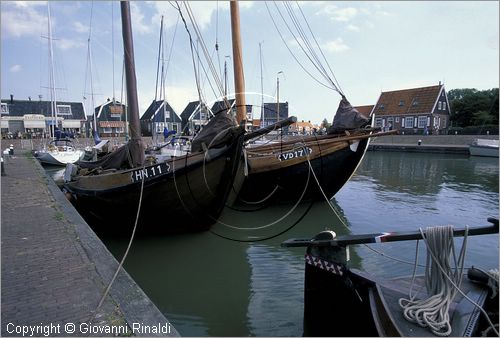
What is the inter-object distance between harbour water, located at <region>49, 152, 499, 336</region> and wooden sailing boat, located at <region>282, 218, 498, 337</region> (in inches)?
29.3

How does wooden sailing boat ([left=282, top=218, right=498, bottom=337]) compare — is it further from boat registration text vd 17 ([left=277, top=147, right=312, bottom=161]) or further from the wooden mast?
the wooden mast

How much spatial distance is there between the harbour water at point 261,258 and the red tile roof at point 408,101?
3906 centimetres

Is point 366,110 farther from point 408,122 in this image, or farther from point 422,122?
point 422,122

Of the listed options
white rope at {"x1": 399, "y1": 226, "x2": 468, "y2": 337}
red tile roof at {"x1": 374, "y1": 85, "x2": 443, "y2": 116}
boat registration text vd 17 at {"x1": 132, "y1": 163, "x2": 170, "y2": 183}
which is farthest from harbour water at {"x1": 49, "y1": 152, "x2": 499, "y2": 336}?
red tile roof at {"x1": 374, "y1": 85, "x2": 443, "y2": 116}

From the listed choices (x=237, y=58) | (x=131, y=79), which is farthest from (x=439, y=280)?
(x=237, y=58)

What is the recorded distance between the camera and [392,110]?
5275cm

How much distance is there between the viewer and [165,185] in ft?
24.7

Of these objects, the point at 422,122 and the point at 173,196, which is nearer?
the point at 173,196

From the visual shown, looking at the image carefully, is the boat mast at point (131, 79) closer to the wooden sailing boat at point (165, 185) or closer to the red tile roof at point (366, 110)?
the wooden sailing boat at point (165, 185)

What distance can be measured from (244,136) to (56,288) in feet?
15.6

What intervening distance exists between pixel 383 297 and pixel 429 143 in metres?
42.8

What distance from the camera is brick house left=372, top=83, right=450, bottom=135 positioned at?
48.2 m

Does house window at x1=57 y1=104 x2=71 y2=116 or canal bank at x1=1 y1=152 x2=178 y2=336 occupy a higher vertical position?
house window at x1=57 y1=104 x2=71 y2=116

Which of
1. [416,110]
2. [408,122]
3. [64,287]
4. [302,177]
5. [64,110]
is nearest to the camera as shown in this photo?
[64,287]
